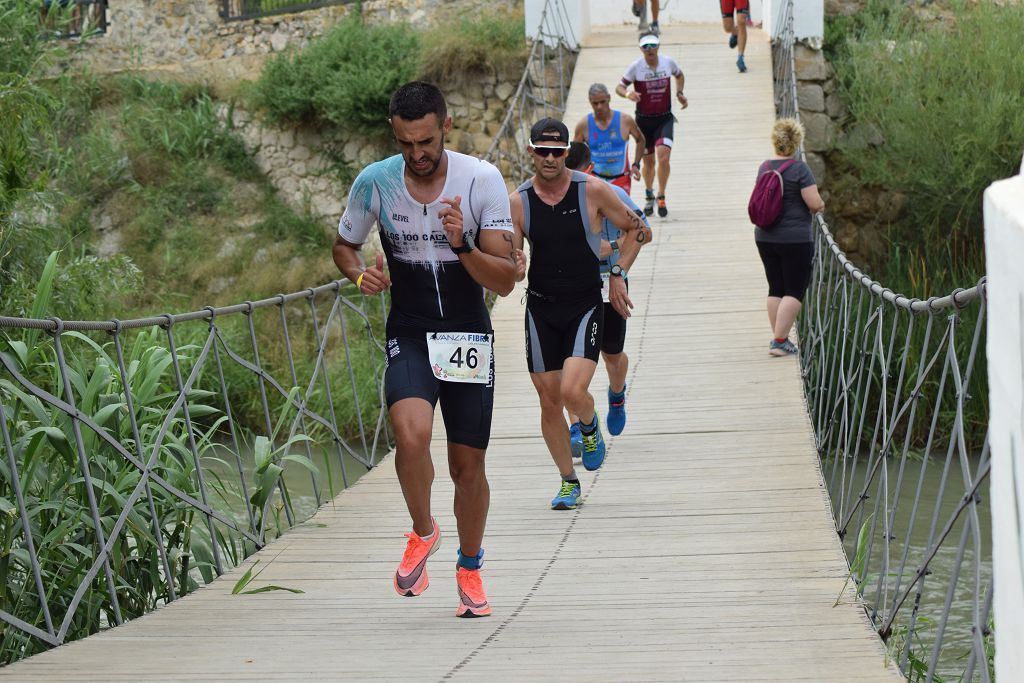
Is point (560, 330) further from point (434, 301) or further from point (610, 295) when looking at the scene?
point (434, 301)

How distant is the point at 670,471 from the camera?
712 centimetres

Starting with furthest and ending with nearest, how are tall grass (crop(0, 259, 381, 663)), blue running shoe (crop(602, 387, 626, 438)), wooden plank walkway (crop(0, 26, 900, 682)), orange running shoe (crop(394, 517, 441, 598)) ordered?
blue running shoe (crop(602, 387, 626, 438)) < tall grass (crop(0, 259, 381, 663)) < orange running shoe (crop(394, 517, 441, 598)) < wooden plank walkway (crop(0, 26, 900, 682))

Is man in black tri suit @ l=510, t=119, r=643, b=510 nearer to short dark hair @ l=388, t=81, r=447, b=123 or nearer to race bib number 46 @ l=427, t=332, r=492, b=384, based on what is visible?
race bib number 46 @ l=427, t=332, r=492, b=384

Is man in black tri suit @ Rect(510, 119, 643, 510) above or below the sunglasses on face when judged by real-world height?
below

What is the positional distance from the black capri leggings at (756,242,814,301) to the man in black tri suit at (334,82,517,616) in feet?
15.5

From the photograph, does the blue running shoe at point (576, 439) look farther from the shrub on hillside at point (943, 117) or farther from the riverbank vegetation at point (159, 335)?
the shrub on hillside at point (943, 117)

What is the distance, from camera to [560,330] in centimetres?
626

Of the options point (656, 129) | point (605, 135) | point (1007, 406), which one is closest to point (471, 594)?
point (1007, 406)

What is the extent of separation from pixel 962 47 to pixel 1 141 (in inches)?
411

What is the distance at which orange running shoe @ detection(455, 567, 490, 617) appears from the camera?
4727mm

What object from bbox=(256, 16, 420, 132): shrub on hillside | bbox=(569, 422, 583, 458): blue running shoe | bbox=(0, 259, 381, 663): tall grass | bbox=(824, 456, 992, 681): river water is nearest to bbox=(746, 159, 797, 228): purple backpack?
bbox=(824, 456, 992, 681): river water

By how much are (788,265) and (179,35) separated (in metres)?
12.8

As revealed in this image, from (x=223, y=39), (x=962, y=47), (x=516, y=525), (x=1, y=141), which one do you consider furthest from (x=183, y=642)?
(x=223, y=39)

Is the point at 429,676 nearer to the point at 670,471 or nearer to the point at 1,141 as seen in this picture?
the point at 670,471
